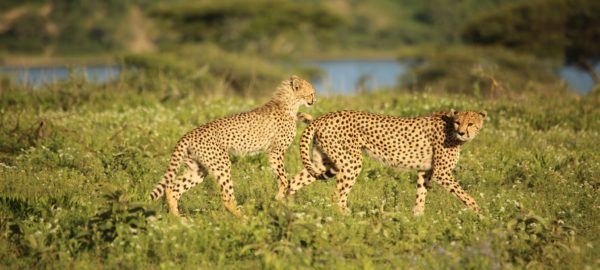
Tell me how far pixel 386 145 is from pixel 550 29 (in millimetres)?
25526

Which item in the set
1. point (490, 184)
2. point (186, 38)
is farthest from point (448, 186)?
point (186, 38)

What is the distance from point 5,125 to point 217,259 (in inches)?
214

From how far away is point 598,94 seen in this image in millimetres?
12406

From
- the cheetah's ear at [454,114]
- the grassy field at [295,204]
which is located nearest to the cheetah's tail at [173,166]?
the grassy field at [295,204]

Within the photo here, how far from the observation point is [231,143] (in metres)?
6.95

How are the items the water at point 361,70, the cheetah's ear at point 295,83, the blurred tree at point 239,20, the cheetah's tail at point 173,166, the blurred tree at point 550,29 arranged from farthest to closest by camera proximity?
the blurred tree at point 239,20
the blurred tree at point 550,29
the water at point 361,70
the cheetah's ear at point 295,83
the cheetah's tail at point 173,166

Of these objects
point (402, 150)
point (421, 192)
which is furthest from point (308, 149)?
point (421, 192)

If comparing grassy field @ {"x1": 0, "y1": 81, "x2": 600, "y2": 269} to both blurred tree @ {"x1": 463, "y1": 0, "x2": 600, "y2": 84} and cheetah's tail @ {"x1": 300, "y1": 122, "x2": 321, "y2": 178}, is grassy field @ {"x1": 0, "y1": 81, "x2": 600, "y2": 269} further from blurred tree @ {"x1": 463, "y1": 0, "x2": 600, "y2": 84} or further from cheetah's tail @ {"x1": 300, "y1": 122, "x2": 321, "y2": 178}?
blurred tree @ {"x1": 463, "y1": 0, "x2": 600, "y2": 84}

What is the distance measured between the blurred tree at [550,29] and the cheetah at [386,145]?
2353cm

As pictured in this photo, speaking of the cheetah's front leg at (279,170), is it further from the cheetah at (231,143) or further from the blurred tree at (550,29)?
the blurred tree at (550,29)

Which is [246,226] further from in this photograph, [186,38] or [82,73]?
[186,38]

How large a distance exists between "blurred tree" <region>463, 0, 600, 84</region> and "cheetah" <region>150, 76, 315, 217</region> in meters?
23.4

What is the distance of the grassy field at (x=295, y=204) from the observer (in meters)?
5.66

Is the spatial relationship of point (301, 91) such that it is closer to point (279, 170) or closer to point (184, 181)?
point (279, 170)
